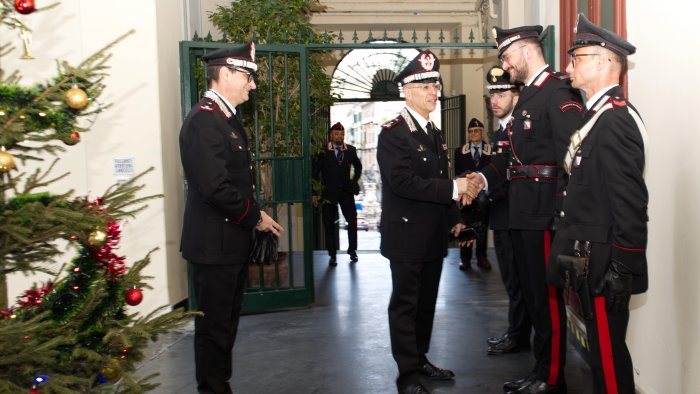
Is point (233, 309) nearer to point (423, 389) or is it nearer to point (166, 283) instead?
point (423, 389)

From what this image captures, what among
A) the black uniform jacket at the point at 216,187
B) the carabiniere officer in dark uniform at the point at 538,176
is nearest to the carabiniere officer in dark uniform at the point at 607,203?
the carabiniere officer in dark uniform at the point at 538,176

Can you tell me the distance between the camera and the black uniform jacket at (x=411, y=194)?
140 inches

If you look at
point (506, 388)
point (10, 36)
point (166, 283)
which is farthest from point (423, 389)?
point (10, 36)

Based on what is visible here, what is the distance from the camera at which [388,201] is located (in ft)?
12.2

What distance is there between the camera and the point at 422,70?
362 centimetres

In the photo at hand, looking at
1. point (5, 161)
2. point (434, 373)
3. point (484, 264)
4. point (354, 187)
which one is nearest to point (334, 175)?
point (354, 187)

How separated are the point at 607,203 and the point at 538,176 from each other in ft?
2.70

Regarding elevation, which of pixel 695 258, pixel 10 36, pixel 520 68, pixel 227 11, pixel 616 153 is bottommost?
pixel 695 258

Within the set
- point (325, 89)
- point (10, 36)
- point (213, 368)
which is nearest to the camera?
point (213, 368)

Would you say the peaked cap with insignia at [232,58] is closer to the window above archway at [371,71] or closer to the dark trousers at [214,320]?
the dark trousers at [214,320]

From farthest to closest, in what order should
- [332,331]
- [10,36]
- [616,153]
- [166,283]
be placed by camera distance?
[166,283] → [332,331] → [10,36] → [616,153]

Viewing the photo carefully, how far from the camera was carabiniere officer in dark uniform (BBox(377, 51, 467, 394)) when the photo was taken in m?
3.56

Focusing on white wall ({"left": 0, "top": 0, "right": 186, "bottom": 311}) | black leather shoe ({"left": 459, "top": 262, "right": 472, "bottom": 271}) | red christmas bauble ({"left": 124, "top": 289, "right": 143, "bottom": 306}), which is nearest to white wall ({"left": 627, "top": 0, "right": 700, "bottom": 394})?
red christmas bauble ({"left": 124, "top": 289, "right": 143, "bottom": 306})

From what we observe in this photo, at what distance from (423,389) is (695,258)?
4.89ft
